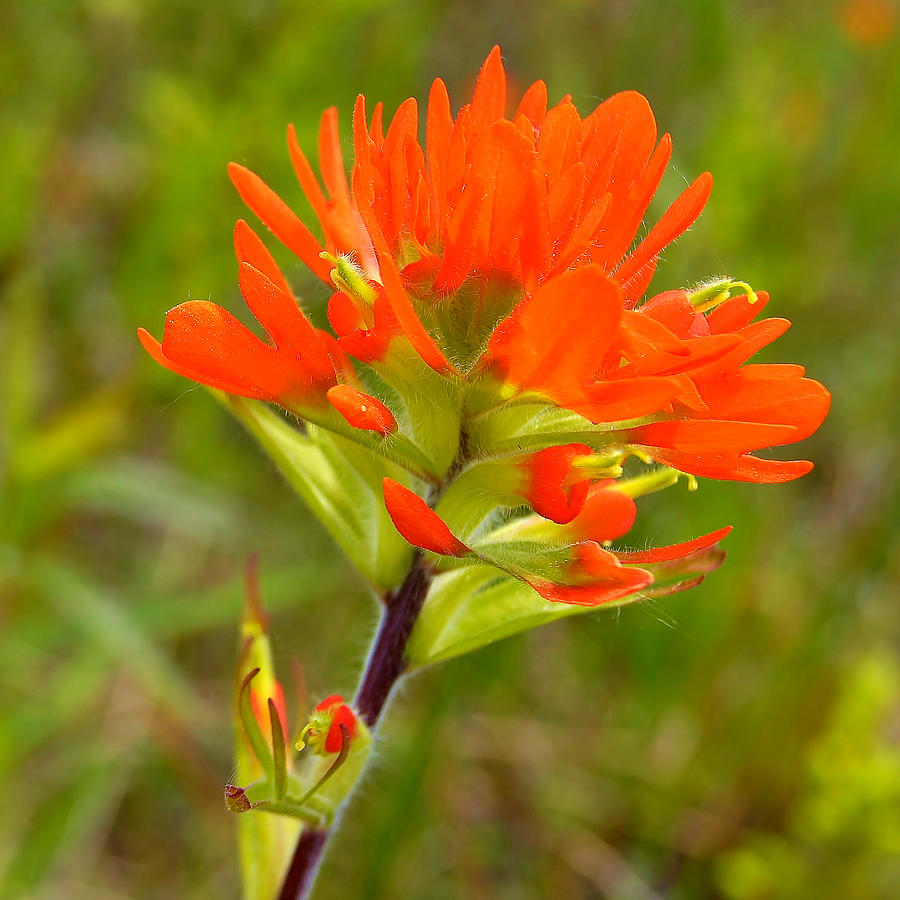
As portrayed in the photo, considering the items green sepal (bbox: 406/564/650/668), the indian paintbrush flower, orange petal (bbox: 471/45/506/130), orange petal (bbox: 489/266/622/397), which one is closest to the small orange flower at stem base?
the indian paintbrush flower

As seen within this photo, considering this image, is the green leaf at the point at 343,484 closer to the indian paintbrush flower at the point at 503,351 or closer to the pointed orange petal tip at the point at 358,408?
the indian paintbrush flower at the point at 503,351

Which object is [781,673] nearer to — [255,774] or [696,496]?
[696,496]

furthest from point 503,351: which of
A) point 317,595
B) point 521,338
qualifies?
point 317,595

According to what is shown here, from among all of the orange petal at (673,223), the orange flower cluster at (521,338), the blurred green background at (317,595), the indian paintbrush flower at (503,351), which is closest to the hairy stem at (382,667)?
the indian paintbrush flower at (503,351)

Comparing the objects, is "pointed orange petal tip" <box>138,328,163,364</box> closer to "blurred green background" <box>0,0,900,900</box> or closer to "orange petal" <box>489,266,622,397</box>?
"orange petal" <box>489,266,622,397</box>

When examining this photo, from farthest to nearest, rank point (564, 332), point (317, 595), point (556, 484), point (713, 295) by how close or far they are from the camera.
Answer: point (317, 595)
point (713, 295)
point (556, 484)
point (564, 332)

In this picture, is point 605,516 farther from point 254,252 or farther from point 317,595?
point 317,595

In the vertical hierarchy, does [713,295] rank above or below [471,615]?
above
